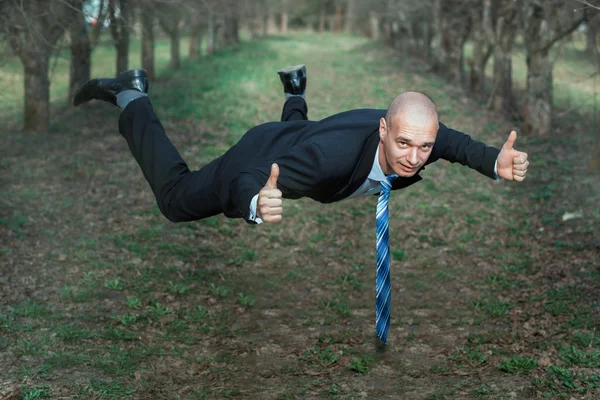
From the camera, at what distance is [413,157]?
5.16 m

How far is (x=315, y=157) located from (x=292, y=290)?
4239 mm

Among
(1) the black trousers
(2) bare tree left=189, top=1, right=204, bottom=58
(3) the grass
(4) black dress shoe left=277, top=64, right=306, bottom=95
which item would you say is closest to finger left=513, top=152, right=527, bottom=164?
(3) the grass

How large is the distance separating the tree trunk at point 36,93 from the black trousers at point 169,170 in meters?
10.2

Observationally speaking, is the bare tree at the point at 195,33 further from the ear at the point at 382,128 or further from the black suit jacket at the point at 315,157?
the ear at the point at 382,128

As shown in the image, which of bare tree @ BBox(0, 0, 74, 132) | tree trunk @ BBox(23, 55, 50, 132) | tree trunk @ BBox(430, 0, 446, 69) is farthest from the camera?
tree trunk @ BBox(430, 0, 446, 69)

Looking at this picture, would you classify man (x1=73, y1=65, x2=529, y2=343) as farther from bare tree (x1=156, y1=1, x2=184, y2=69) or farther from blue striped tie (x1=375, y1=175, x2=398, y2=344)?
bare tree (x1=156, y1=1, x2=184, y2=69)

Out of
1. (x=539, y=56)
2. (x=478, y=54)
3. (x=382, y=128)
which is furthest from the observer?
(x=478, y=54)

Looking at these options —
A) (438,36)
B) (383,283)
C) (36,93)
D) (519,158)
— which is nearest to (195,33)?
(438,36)

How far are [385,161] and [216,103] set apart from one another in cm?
1755

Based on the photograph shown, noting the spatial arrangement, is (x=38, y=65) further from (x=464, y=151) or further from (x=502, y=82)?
(x=502, y=82)

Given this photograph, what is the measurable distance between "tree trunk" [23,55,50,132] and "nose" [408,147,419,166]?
12.6 metres

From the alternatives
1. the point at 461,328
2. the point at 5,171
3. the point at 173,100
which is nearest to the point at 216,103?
the point at 173,100

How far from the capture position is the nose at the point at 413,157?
5.14 metres

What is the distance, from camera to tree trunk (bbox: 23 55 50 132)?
623 inches
